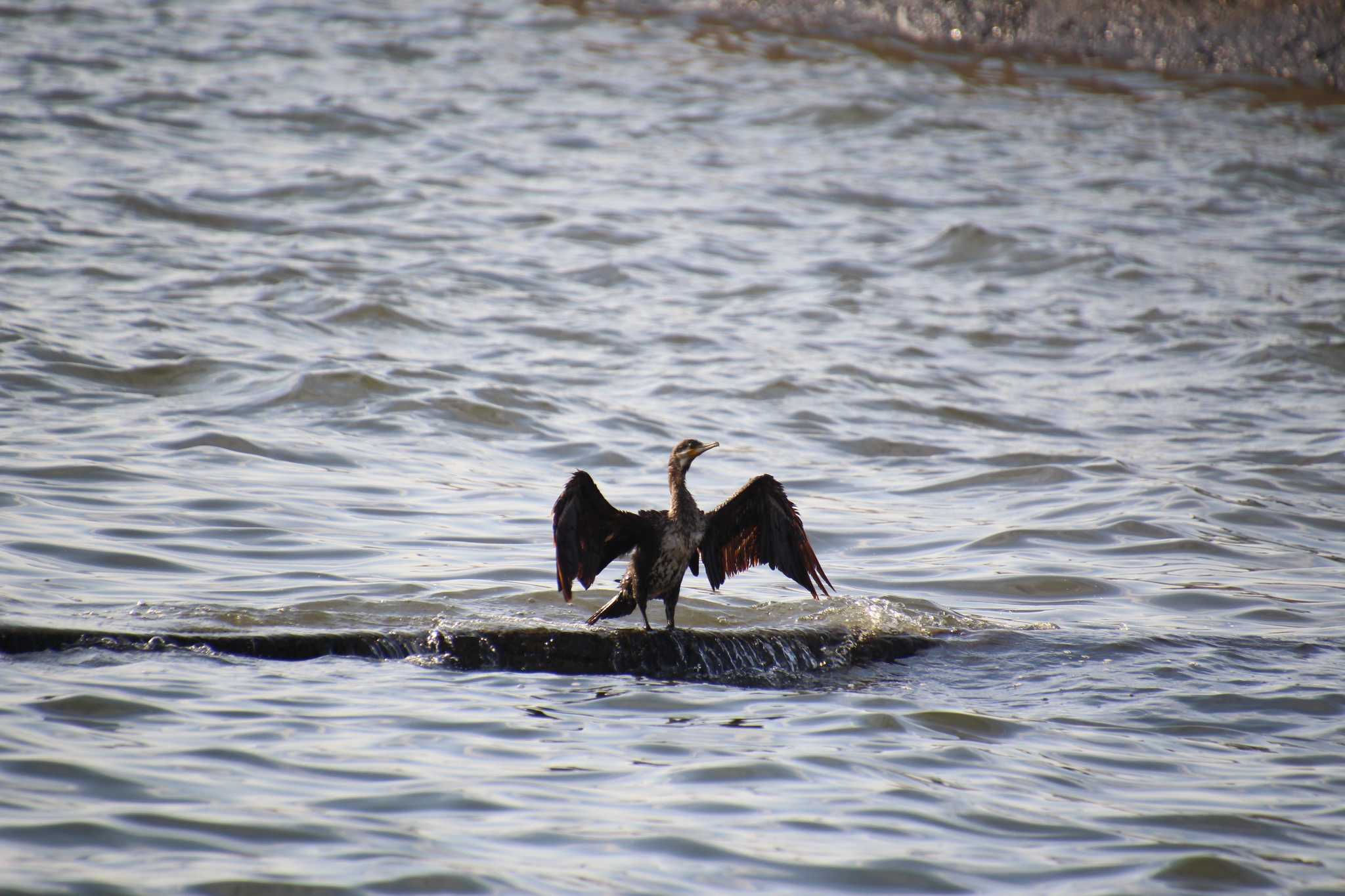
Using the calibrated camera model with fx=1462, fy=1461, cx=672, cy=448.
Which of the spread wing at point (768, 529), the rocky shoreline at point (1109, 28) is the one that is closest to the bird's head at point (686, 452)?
the spread wing at point (768, 529)

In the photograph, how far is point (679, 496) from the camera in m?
5.95

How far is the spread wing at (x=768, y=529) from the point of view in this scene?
5918 millimetres

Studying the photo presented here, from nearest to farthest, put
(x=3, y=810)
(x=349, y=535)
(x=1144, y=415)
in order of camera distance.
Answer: (x=3, y=810)
(x=349, y=535)
(x=1144, y=415)

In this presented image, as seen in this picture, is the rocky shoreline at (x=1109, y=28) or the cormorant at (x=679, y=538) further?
the rocky shoreline at (x=1109, y=28)

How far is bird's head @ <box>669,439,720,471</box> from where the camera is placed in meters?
5.88

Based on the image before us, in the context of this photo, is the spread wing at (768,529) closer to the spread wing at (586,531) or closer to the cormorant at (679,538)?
the cormorant at (679,538)

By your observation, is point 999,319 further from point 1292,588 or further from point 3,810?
point 3,810

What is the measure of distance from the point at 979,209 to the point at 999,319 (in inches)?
124

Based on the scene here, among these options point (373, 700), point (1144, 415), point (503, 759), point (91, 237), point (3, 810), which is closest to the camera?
point (3, 810)

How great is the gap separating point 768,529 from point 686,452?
458mm

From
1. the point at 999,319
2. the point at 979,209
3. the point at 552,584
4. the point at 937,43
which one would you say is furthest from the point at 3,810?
the point at 937,43

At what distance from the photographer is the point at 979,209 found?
15617mm

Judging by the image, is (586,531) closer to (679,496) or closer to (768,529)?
(679,496)

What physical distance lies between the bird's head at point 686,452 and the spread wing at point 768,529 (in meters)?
0.23
